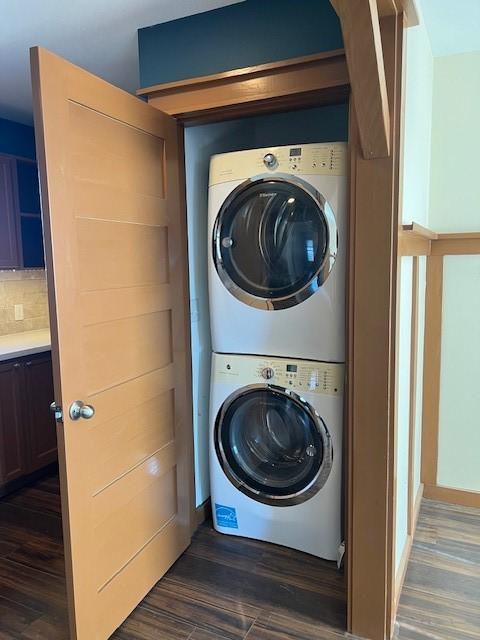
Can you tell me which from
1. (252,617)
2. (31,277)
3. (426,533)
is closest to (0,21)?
(31,277)

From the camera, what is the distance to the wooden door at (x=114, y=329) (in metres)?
1.47

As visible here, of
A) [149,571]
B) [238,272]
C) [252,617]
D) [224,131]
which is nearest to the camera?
[252,617]

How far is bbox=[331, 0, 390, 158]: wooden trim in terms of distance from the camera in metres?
1.20

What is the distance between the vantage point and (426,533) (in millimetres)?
2396

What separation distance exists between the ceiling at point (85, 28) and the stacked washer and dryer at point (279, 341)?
2.02 ft

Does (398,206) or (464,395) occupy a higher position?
(398,206)

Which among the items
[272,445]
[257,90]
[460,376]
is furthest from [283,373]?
[257,90]

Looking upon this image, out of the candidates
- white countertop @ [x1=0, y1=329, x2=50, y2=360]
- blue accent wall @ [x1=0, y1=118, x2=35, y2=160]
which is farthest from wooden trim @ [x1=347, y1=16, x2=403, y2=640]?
blue accent wall @ [x1=0, y1=118, x2=35, y2=160]

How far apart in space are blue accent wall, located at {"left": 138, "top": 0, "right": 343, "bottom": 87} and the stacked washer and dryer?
1.20 ft

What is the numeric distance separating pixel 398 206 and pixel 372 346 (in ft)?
Answer: 1.56

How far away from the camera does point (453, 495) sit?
266cm

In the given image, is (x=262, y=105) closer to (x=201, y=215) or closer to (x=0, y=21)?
(x=201, y=215)

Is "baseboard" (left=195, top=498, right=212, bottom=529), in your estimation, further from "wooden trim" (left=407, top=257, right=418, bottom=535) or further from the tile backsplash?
the tile backsplash

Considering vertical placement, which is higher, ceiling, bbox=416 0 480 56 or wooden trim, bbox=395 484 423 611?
ceiling, bbox=416 0 480 56
